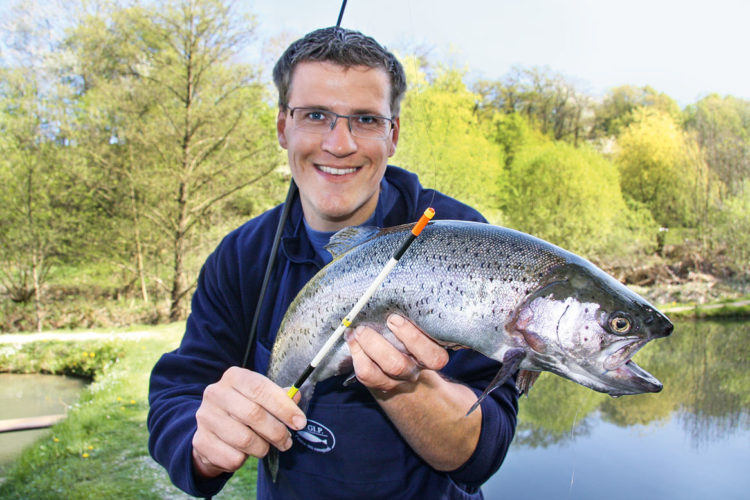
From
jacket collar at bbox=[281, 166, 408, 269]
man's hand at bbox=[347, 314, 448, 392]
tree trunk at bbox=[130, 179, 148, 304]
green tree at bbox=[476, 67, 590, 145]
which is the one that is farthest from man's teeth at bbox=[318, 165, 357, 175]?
green tree at bbox=[476, 67, 590, 145]

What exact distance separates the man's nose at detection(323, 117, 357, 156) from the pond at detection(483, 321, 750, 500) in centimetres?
605

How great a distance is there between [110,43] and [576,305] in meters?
26.7

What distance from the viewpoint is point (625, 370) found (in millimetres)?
1472

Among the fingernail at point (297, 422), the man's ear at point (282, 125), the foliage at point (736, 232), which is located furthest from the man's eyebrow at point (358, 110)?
the foliage at point (736, 232)

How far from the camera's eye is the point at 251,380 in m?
1.66

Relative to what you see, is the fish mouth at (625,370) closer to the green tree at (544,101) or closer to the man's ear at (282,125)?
the man's ear at (282,125)

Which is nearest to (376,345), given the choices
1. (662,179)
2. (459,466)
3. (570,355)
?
(570,355)

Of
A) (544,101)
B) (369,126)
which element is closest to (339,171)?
(369,126)

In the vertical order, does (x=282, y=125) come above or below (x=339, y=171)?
above

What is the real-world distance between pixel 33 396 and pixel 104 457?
703cm

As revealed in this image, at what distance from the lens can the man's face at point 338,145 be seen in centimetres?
210

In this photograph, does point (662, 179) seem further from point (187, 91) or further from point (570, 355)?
point (570, 355)

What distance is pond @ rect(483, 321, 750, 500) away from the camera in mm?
7605

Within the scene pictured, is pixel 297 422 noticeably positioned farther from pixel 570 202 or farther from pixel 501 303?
pixel 570 202
